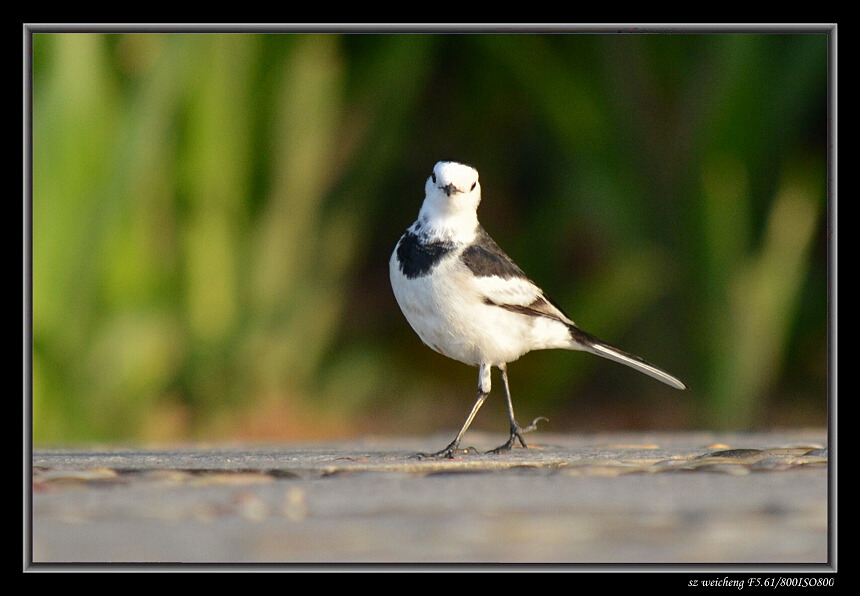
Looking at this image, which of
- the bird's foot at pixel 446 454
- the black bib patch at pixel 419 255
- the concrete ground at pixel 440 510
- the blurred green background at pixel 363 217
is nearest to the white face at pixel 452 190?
the black bib patch at pixel 419 255

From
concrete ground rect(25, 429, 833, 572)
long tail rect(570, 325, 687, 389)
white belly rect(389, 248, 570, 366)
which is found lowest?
concrete ground rect(25, 429, 833, 572)

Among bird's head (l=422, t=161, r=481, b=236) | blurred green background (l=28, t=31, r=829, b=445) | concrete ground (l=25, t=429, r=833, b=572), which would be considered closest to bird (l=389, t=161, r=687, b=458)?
bird's head (l=422, t=161, r=481, b=236)

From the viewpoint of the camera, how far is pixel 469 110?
302 inches

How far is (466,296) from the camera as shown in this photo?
4141mm

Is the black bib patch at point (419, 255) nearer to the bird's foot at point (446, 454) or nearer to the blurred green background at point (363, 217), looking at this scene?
the bird's foot at point (446, 454)

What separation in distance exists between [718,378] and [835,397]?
3076 millimetres

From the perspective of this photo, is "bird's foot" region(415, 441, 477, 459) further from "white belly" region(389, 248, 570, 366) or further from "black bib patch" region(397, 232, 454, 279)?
Answer: "black bib patch" region(397, 232, 454, 279)

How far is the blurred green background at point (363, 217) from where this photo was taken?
6254 millimetres

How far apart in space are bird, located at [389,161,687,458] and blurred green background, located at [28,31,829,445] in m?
2.28

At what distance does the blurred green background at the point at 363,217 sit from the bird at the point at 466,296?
228 cm

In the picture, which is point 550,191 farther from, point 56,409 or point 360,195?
point 56,409

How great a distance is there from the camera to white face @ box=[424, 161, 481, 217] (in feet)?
14.1

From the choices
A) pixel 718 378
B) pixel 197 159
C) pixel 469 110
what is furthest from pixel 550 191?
pixel 197 159

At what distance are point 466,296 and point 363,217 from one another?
10.9 ft
